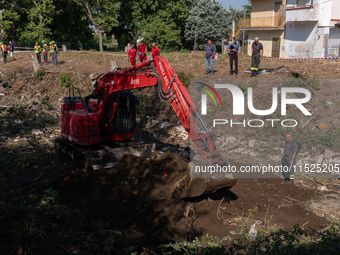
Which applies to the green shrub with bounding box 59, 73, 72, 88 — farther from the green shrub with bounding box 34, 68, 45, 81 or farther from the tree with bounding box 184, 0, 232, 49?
the tree with bounding box 184, 0, 232, 49

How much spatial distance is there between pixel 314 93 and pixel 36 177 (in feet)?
36.9

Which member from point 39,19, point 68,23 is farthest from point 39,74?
point 68,23

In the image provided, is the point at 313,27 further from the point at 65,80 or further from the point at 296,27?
the point at 65,80

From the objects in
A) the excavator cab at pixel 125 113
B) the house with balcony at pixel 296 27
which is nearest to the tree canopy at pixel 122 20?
the house with balcony at pixel 296 27

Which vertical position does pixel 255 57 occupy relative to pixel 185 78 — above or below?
above

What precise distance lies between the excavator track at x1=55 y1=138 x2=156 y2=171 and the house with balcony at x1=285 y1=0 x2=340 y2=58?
810 inches

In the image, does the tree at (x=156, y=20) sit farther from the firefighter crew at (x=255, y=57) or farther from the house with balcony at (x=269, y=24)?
the firefighter crew at (x=255, y=57)

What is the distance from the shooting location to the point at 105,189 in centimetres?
862

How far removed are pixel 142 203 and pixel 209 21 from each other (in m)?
38.4

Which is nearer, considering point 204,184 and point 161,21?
point 204,184

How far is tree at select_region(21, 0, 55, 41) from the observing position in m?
35.6

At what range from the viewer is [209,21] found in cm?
4231

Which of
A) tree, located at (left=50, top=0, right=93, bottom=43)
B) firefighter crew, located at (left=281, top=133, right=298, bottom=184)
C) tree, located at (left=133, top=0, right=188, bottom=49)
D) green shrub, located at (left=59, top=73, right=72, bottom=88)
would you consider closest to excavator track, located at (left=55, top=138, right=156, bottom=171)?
firefighter crew, located at (left=281, top=133, right=298, bottom=184)

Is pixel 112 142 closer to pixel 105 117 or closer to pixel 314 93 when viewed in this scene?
pixel 105 117
